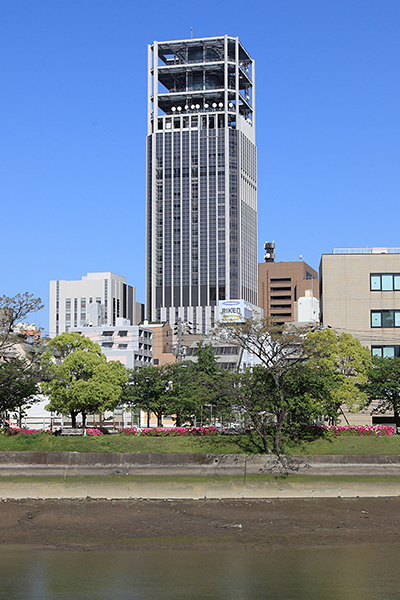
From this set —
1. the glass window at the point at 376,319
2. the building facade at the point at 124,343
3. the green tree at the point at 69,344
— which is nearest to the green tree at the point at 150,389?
the green tree at the point at 69,344

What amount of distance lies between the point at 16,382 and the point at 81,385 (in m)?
8.64

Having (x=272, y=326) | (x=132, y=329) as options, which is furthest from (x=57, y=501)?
(x=132, y=329)

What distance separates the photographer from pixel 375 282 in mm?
70375

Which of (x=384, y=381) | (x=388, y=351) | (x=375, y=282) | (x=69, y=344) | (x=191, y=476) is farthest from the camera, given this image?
(x=375, y=282)

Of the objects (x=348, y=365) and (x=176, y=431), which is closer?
(x=176, y=431)

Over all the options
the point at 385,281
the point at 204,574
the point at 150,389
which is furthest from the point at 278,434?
the point at 385,281

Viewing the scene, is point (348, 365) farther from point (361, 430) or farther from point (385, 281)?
point (385, 281)

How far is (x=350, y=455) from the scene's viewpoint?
4353 centimetres

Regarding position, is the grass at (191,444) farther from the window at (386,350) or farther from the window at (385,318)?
the window at (385,318)

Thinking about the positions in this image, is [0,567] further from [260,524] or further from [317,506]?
[317,506]

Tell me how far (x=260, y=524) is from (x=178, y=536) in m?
4.52

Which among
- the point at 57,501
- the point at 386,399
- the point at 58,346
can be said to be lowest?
the point at 57,501

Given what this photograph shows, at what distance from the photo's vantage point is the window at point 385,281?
70188mm

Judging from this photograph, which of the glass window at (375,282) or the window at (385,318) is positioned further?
the glass window at (375,282)
